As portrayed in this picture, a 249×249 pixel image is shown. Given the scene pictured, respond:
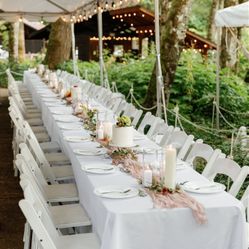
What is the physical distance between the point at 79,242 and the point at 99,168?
78 centimetres

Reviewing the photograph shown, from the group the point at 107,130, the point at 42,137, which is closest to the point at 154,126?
the point at 107,130

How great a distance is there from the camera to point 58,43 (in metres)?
18.1

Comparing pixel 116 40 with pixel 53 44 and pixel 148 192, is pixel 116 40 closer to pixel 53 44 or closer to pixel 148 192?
pixel 53 44

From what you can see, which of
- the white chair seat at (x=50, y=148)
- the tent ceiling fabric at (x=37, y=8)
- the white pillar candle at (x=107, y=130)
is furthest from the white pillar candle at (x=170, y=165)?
the tent ceiling fabric at (x=37, y=8)

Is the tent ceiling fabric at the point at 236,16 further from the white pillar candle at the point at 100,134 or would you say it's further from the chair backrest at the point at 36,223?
the chair backrest at the point at 36,223

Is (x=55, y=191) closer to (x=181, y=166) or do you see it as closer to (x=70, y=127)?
(x=181, y=166)

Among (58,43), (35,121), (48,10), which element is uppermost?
(48,10)

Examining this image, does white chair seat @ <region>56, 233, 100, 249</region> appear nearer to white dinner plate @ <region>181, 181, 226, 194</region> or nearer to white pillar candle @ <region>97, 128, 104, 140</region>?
white dinner plate @ <region>181, 181, 226, 194</region>

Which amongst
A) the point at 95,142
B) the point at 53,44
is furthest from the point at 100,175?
the point at 53,44

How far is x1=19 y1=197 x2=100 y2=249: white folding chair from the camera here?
3.14 metres

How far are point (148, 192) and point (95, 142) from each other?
179 centimetres

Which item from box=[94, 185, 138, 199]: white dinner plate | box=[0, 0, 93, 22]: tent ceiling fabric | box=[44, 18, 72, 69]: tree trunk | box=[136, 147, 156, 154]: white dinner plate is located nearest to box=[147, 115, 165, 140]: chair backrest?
box=[136, 147, 156, 154]: white dinner plate

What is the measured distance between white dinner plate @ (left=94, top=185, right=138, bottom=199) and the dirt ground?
1438 millimetres

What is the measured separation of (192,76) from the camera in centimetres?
1195
